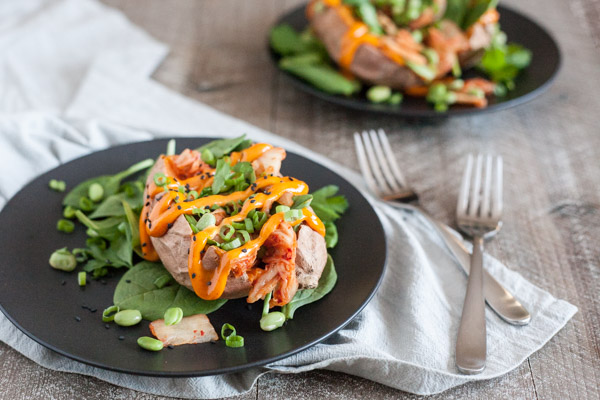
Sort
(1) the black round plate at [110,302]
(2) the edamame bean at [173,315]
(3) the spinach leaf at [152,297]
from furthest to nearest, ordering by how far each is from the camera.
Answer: (3) the spinach leaf at [152,297], (2) the edamame bean at [173,315], (1) the black round plate at [110,302]

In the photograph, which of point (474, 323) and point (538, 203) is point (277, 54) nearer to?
point (538, 203)

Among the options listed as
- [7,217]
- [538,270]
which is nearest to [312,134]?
[538,270]

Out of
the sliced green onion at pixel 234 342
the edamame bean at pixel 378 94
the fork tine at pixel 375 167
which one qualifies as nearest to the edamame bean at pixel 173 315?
the sliced green onion at pixel 234 342

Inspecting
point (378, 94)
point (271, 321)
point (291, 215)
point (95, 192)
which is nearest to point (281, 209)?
point (291, 215)

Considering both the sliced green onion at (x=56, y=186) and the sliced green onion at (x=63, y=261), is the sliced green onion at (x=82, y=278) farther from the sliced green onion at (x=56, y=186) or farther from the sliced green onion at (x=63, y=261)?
the sliced green onion at (x=56, y=186)

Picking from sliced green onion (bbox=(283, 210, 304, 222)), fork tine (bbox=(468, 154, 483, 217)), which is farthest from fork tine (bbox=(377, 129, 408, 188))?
sliced green onion (bbox=(283, 210, 304, 222))

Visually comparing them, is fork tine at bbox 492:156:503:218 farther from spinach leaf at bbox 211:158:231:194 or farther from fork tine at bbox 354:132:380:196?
spinach leaf at bbox 211:158:231:194
